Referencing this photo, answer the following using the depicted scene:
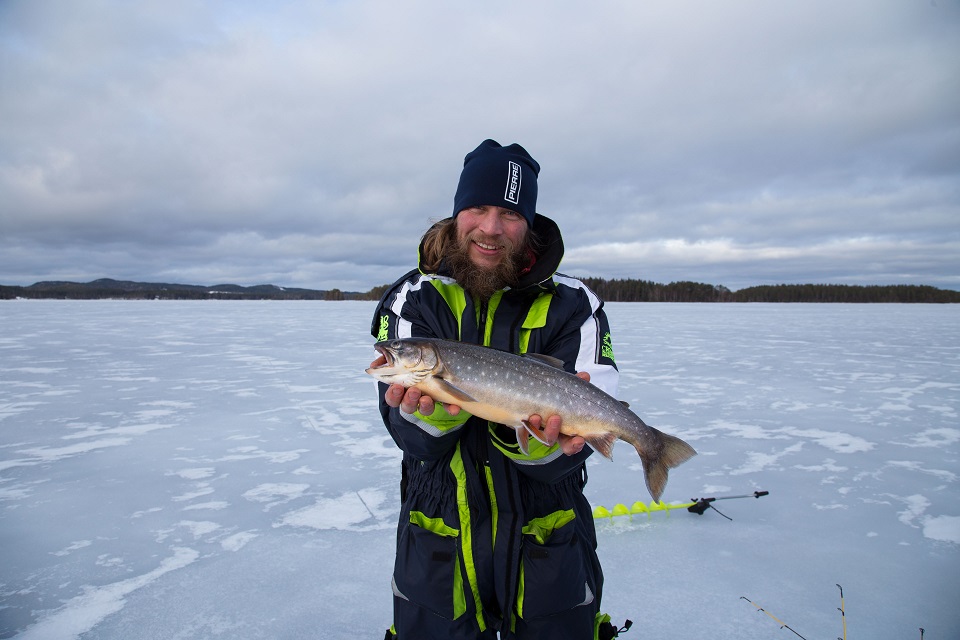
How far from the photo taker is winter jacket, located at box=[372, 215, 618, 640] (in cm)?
240

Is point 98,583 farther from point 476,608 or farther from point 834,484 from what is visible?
point 834,484

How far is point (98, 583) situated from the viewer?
345 cm

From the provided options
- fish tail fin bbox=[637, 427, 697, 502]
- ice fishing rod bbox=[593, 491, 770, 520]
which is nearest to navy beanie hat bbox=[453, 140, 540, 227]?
fish tail fin bbox=[637, 427, 697, 502]

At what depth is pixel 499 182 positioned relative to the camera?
285cm

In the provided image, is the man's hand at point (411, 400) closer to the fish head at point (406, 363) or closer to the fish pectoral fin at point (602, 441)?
the fish head at point (406, 363)

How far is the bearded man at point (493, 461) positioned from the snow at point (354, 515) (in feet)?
3.29

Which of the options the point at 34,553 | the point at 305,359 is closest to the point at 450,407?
the point at 34,553

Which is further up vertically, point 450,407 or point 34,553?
point 450,407

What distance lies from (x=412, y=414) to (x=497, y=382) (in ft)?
1.35

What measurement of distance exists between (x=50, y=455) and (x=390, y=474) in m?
3.59

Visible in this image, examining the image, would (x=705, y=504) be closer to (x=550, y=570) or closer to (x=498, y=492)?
(x=550, y=570)

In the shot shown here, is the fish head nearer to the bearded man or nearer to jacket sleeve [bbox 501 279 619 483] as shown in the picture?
the bearded man

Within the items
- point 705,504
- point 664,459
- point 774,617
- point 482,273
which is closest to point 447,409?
point 482,273

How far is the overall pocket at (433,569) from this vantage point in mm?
2383
